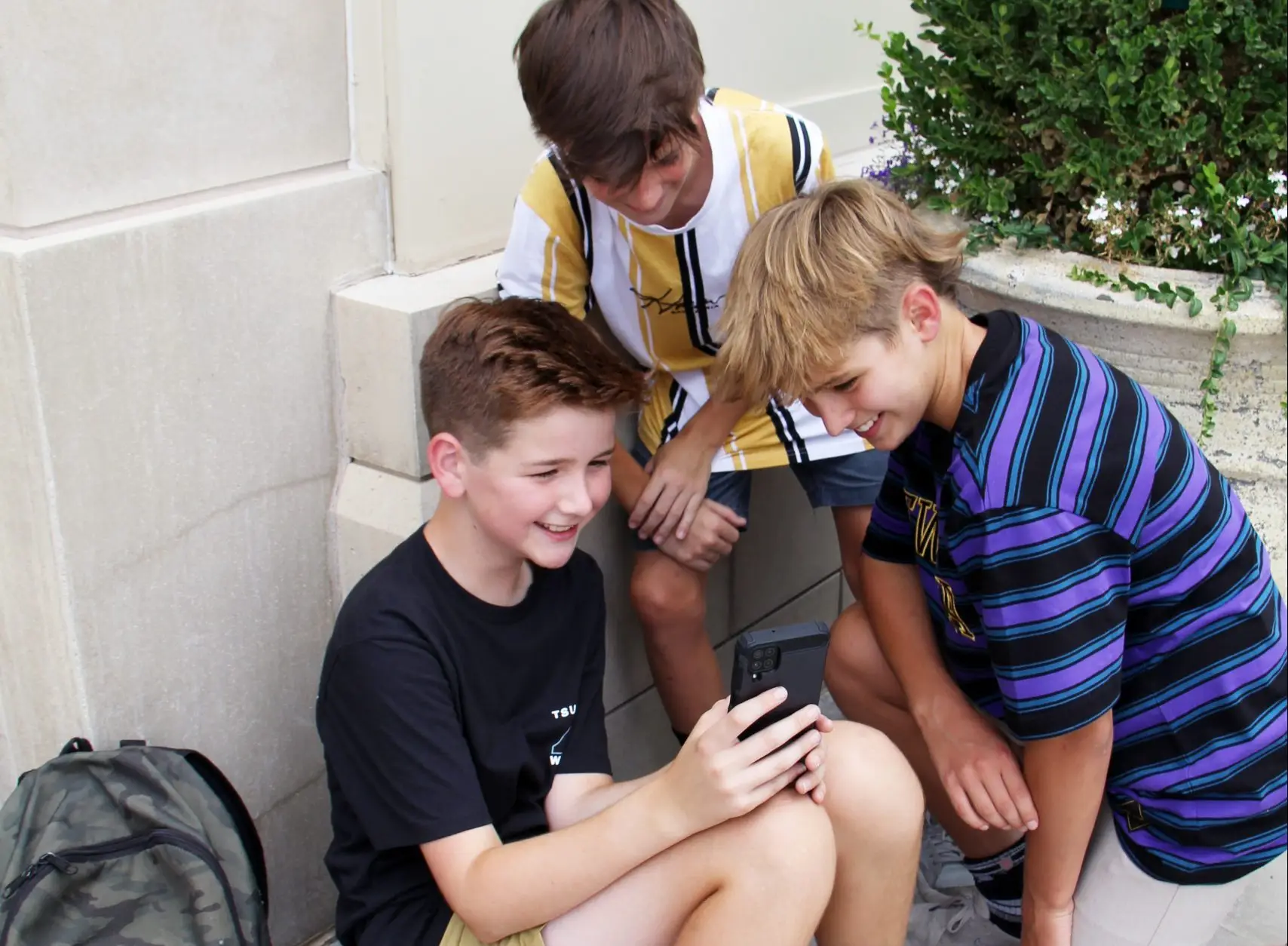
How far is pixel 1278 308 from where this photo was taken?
224 cm

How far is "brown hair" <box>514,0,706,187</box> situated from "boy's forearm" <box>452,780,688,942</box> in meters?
0.89

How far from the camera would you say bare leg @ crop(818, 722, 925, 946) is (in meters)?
1.81

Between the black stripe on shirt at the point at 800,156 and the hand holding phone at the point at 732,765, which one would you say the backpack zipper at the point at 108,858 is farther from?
the black stripe on shirt at the point at 800,156

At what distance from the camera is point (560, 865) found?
65.8 inches

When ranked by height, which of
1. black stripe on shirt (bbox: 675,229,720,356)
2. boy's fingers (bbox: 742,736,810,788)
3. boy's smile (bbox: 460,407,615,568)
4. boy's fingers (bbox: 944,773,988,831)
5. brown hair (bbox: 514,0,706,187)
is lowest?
boy's fingers (bbox: 944,773,988,831)

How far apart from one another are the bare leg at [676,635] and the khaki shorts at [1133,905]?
0.76m

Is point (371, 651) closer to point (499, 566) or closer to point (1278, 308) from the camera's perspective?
point (499, 566)

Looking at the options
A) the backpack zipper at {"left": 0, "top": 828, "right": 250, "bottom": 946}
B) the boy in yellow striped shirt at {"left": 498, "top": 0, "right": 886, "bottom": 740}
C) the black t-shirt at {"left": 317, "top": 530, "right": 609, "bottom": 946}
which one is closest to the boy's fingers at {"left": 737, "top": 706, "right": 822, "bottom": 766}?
the black t-shirt at {"left": 317, "top": 530, "right": 609, "bottom": 946}

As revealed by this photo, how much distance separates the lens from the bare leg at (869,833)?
1.81m

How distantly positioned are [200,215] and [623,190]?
62 centimetres

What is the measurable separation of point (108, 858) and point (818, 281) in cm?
121

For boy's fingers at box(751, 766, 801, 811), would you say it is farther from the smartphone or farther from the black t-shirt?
the black t-shirt

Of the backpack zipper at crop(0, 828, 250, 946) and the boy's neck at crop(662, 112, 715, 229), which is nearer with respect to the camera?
the backpack zipper at crop(0, 828, 250, 946)

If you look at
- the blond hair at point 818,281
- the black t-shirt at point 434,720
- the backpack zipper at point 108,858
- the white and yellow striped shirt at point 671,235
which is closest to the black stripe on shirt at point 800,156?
the white and yellow striped shirt at point 671,235
